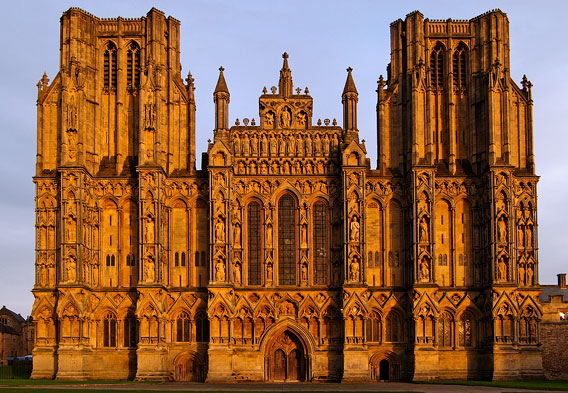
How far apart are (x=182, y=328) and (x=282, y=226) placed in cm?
1034

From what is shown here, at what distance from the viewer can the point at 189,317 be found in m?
62.8

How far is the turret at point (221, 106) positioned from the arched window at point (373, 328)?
688 inches

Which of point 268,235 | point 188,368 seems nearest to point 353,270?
point 268,235

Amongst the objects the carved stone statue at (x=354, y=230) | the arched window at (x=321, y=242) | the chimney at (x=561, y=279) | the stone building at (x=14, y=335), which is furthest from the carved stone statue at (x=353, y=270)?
the stone building at (x=14, y=335)

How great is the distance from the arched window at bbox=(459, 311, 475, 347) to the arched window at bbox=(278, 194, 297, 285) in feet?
41.3

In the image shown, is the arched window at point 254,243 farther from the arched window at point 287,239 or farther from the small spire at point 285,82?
the small spire at point 285,82

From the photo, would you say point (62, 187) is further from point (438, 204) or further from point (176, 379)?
point (438, 204)

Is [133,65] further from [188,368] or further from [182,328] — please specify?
[188,368]

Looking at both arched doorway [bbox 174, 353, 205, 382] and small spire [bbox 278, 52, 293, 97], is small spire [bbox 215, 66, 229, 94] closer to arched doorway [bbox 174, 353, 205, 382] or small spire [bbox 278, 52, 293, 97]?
small spire [bbox 278, 52, 293, 97]

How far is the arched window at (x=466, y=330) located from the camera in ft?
206

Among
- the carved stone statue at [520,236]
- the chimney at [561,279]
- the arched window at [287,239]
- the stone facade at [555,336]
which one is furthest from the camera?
the chimney at [561,279]

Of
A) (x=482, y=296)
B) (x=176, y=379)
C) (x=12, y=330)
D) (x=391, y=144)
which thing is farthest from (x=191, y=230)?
(x=12, y=330)

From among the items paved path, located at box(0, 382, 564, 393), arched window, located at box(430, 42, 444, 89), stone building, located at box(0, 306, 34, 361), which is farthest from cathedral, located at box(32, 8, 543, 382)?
stone building, located at box(0, 306, 34, 361)

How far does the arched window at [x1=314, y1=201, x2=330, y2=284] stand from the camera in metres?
63.8
